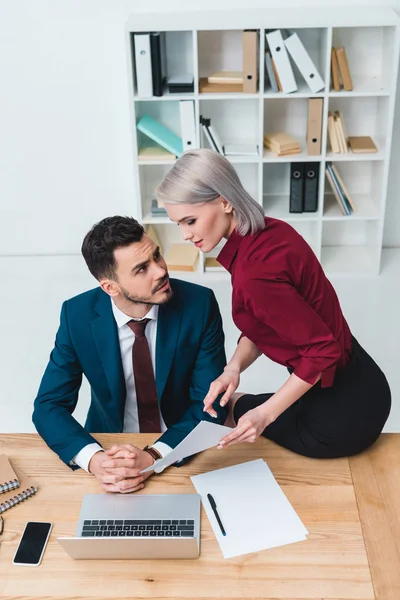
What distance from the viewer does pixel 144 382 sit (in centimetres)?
218

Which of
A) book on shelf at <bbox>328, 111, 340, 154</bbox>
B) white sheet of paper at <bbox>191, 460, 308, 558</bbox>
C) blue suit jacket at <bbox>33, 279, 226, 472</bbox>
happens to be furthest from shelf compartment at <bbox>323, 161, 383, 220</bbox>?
white sheet of paper at <bbox>191, 460, 308, 558</bbox>

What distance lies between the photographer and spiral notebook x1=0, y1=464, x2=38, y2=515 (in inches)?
67.9

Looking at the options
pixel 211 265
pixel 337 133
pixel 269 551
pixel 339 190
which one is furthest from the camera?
pixel 211 265

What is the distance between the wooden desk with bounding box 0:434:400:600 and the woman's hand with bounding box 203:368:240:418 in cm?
13

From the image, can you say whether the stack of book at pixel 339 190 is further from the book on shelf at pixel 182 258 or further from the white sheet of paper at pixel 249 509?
the white sheet of paper at pixel 249 509

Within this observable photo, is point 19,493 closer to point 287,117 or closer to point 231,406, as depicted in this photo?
point 231,406

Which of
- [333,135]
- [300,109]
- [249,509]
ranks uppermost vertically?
[300,109]

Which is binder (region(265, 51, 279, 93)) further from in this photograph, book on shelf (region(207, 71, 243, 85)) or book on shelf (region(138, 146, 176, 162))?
book on shelf (region(138, 146, 176, 162))

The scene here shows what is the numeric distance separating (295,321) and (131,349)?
555 millimetres

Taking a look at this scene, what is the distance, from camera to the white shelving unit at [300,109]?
149 inches

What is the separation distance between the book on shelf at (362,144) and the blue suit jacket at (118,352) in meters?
2.26

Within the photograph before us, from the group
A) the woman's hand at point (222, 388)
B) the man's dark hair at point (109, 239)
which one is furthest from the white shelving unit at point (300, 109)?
the woman's hand at point (222, 388)

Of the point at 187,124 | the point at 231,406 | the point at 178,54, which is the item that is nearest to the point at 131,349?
the point at 231,406

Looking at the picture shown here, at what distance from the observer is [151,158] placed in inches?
162
